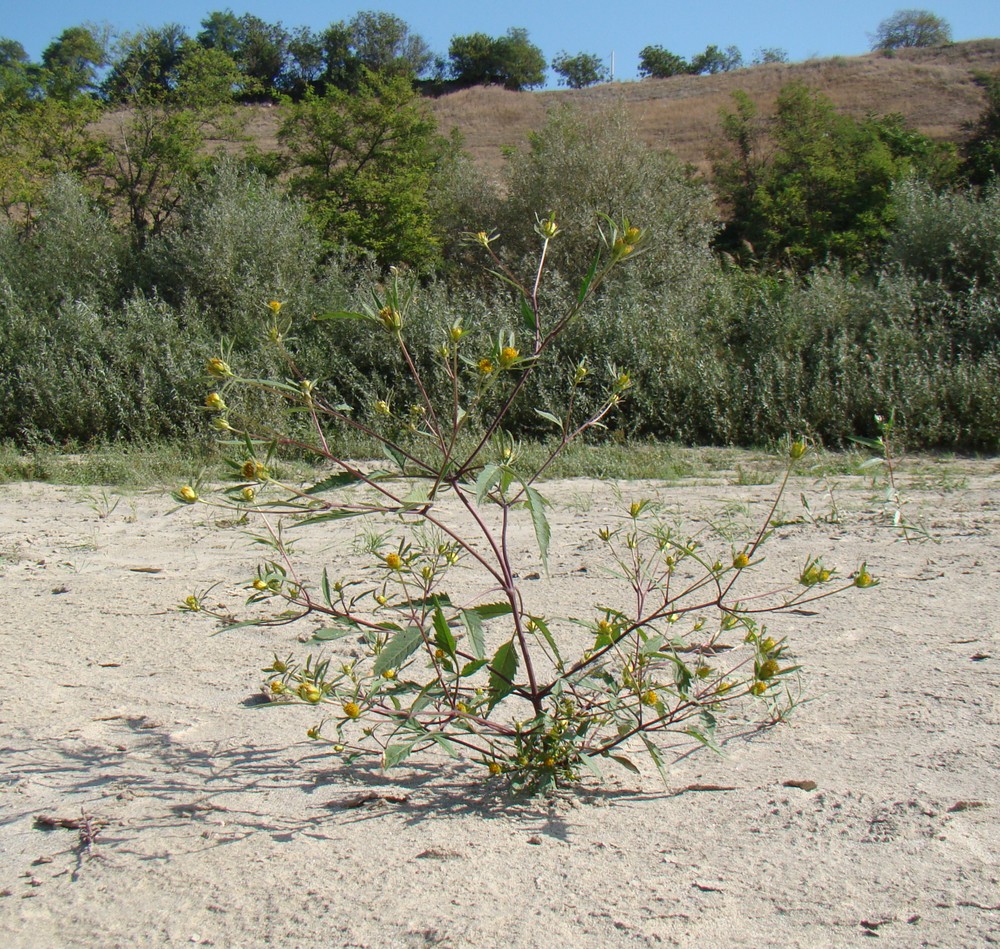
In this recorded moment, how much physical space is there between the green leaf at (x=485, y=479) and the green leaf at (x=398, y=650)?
353mm

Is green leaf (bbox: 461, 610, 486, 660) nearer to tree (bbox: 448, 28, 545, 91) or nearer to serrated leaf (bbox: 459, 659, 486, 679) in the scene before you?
serrated leaf (bbox: 459, 659, 486, 679)

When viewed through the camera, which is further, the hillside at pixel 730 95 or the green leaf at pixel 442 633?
the hillside at pixel 730 95

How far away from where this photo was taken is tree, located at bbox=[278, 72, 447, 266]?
1770 centimetres

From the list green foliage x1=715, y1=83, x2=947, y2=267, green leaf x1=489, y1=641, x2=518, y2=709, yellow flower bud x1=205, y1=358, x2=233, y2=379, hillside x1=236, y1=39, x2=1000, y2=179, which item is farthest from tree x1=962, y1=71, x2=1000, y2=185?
yellow flower bud x1=205, y1=358, x2=233, y2=379

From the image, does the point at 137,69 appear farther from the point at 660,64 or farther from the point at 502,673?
the point at 660,64

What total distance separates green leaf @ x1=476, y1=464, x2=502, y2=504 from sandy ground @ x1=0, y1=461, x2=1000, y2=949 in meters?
0.68

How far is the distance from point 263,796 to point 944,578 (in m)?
2.51

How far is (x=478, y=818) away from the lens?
187cm

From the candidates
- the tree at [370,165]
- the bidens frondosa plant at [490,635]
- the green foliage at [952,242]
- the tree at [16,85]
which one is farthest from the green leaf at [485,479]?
the tree at [16,85]

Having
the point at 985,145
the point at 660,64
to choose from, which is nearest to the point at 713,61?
the point at 660,64

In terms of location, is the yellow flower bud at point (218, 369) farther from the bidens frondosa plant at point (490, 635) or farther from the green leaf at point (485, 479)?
the green leaf at point (485, 479)

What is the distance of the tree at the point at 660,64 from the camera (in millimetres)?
57094

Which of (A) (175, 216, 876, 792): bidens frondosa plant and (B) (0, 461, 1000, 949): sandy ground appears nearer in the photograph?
(B) (0, 461, 1000, 949): sandy ground

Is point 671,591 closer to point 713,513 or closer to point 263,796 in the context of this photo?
point 713,513
